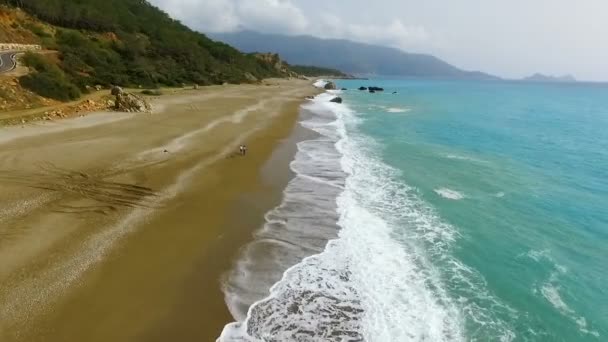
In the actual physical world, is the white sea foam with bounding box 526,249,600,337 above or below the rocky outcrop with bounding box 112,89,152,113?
below

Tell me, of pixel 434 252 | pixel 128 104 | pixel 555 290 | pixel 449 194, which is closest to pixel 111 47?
pixel 128 104

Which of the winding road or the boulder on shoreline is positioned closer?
the winding road

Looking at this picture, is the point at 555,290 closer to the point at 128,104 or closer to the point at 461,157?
the point at 461,157

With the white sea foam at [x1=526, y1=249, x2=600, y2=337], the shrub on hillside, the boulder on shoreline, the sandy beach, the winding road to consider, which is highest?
the winding road

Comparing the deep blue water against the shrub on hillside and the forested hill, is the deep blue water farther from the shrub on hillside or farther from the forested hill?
the forested hill

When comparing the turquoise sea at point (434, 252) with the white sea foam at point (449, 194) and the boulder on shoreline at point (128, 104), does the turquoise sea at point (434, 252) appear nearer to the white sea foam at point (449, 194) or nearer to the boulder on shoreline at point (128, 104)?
the white sea foam at point (449, 194)

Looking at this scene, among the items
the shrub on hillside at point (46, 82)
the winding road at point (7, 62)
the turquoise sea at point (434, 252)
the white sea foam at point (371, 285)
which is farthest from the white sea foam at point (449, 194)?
the winding road at point (7, 62)

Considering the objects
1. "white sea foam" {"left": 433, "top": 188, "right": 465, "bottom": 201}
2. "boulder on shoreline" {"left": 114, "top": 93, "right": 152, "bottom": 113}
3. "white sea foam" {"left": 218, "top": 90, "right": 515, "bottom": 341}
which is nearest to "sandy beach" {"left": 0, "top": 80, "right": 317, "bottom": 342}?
"white sea foam" {"left": 218, "top": 90, "right": 515, "bottom": 341}
